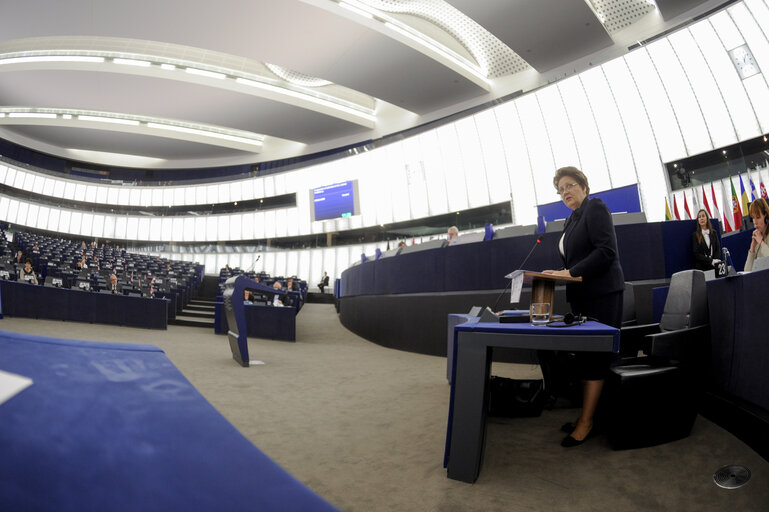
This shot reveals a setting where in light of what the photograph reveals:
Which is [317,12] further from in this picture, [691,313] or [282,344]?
[691,313]

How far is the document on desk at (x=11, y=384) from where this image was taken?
1.21 ft

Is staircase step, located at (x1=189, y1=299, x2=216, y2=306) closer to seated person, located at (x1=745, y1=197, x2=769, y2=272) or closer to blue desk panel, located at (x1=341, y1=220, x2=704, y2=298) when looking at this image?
blue desk panel, located at (x1=341, y1=220, x2=704, y2=298)

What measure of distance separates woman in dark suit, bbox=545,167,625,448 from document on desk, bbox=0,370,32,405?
2.05 metres

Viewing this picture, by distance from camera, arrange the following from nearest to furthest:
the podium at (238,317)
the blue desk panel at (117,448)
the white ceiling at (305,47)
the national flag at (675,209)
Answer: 1. the blue desk panel at (117,448)
2. the podium at (238,317)
3. the national flag at (675,209)
4. the white ceiling at (305,47)

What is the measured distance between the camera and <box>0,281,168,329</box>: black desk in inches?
312

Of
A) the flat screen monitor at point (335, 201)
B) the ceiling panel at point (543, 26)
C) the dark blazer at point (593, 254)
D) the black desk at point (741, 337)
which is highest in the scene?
the ceiling panel at point (543, 26)

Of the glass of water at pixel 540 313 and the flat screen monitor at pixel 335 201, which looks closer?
the glass of water at pixel 540 313

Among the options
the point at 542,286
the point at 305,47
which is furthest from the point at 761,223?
the point at 305,47

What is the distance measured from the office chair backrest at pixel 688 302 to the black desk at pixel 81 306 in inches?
344

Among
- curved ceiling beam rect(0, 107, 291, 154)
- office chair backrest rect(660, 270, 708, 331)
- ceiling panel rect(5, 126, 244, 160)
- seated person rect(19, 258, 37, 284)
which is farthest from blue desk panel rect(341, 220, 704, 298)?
ceiling panel rect(5, 126, 244, 160)

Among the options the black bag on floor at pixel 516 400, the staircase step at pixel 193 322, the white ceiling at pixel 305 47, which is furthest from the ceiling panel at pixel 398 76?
the black bag on floor at pixel 516 400

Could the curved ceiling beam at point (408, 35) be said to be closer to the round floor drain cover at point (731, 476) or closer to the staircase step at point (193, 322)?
the staircase step at point (193, 322)

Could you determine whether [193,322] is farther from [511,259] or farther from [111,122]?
[111,122]

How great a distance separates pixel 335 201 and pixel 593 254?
15.2 metres
